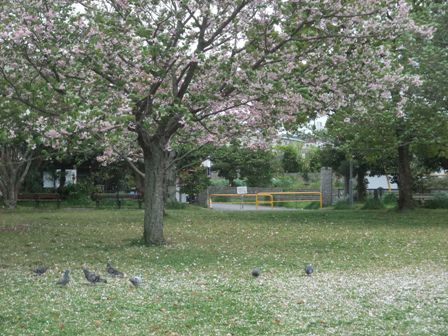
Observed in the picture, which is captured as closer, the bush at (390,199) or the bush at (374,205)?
the bush at (374,205)

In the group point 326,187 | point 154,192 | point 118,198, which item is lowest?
point 118,198

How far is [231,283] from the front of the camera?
8633mm

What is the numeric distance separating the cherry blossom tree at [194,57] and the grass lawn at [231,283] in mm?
2481

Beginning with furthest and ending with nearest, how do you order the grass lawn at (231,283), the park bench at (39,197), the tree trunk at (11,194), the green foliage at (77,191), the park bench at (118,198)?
the green foliage at (77,191) < the park bench at (118,198) < the park bench at (39,197) < the tree trunk at (11,194) < the grass lawn at (231,283)

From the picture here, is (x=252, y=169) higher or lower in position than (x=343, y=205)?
higher

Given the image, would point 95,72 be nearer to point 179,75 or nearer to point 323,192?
point 179,75

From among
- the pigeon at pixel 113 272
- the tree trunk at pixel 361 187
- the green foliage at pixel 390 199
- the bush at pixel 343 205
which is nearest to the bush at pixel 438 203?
the green foliage at pixel 390 199

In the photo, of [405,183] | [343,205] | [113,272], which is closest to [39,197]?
[343,205]

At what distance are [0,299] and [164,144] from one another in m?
6.30

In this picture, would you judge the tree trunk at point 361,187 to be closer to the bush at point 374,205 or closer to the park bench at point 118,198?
the bush at point 374,205

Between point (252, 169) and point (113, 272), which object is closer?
point (113, 272)

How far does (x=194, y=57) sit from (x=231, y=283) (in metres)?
4.18

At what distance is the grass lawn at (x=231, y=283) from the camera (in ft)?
20.5

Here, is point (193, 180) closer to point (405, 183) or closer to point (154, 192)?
point (405, 183)
